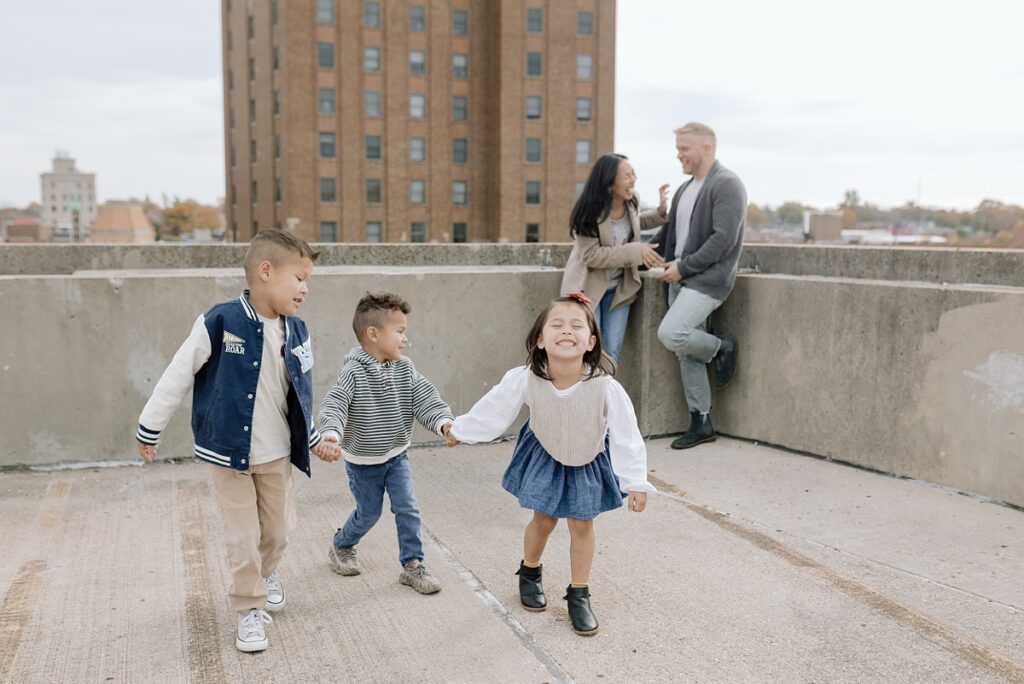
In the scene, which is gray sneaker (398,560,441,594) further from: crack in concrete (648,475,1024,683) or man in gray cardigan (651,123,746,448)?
man in gray cardigan (651,123,746,448)

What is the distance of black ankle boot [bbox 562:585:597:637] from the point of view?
12.2 ft

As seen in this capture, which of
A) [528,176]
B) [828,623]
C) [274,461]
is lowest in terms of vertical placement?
[828,623]

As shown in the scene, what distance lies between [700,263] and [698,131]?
0.91 meters

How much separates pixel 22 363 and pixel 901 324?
17.5 feet

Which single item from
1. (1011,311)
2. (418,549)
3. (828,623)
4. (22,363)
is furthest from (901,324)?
(22,363)

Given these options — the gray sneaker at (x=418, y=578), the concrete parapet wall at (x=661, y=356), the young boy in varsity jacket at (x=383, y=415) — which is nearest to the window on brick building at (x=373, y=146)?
the concrete parapet wall at (x=661, y=356)

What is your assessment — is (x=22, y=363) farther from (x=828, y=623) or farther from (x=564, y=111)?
(x=564, y=111)

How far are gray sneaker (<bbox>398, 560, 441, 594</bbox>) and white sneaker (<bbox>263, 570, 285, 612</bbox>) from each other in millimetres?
536

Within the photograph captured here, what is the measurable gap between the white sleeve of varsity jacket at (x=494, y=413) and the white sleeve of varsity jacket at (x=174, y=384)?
105 centimetres

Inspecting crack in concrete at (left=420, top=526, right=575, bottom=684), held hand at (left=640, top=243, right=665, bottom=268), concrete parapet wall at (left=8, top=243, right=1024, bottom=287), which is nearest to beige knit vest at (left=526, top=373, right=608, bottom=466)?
crack in concrete at (left=420, top=526, right=575, bottom=684)

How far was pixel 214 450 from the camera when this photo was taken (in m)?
3.63

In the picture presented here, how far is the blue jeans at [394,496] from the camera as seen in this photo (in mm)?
4188

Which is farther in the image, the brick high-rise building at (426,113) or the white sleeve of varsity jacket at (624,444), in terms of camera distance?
the brick high-rise building at (426,113)

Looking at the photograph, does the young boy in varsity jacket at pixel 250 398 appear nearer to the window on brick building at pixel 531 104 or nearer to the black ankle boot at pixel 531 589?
the black ankle boot at pixel 531 589
